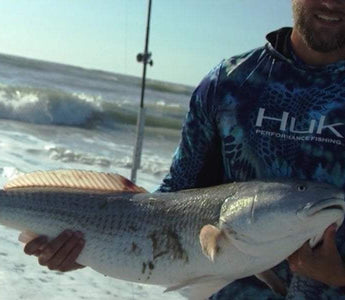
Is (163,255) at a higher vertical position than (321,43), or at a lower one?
lower

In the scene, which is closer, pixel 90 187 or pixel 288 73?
pixel 288 73

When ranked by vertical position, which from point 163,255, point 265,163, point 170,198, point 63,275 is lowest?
point 63,275

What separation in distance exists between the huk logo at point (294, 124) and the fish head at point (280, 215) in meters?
0.23

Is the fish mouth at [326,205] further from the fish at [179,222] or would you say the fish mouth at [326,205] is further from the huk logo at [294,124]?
the huk logo at [294,124]

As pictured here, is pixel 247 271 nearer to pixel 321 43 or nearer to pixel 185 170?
pixel 185 170

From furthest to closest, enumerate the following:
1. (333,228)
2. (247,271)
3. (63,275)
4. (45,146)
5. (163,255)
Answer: (45,146), (63,275), (163,255), (247,271), (333,228)

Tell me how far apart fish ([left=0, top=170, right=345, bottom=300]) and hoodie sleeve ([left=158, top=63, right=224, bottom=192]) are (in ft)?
0.60

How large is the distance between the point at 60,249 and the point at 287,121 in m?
1.07

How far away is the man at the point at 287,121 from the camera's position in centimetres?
227

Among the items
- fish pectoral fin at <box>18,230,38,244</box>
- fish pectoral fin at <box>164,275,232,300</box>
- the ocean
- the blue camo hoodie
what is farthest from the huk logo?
the ocean

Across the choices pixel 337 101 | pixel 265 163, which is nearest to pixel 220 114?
pixel 265 163

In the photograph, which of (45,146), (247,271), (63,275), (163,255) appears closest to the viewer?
(247,271)

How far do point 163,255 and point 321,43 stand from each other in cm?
101

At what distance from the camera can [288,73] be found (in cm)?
240
